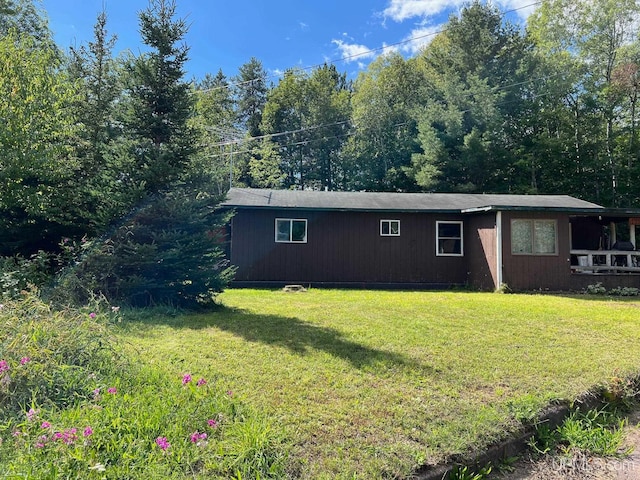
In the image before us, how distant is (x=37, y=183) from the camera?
7.18 meters

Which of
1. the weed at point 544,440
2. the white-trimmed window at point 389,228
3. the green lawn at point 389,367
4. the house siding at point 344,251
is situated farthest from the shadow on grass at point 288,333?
the white-trimmed window at point 389,228

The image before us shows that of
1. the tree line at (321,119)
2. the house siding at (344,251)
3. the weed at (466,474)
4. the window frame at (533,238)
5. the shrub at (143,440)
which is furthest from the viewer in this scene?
the house siding at (344,251)

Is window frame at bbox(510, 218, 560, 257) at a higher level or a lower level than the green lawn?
higher

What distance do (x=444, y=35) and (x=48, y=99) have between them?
2405 centimetres

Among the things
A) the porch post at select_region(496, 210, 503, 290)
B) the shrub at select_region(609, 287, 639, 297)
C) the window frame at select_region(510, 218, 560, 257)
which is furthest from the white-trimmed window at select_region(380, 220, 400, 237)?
the shrub at select_region(609, 287, 639, 297)

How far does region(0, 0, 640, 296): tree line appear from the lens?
6781mm

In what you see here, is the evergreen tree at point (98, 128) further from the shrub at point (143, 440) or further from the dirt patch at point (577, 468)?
the dirt patch at point (577, 468)

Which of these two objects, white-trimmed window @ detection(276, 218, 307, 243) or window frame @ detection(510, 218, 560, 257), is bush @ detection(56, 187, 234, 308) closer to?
white-trimmed window @ detection(276, 218, 307, 243)

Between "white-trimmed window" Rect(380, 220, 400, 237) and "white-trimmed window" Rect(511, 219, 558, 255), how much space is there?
10.0 ft

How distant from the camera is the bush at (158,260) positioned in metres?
6.09

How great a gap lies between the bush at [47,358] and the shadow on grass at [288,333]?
4.66 feet

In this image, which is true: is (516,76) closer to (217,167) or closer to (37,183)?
(217,167)

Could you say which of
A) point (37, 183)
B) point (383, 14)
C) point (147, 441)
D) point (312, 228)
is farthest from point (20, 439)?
point (383, 14)

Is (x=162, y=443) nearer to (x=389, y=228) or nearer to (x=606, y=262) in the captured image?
(x=389, y=228)
